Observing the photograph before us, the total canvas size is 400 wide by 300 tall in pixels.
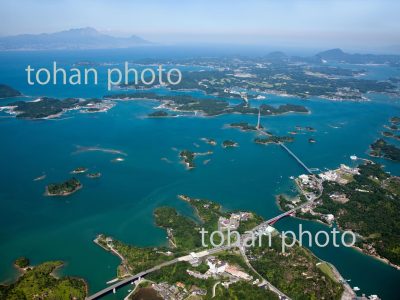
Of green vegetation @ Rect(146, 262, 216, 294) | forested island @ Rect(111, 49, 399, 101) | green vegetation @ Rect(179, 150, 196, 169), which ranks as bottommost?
green vegetation @ Rect(146, 262, 216, 294)

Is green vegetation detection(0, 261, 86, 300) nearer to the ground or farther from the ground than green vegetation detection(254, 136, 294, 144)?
nearer to the ground

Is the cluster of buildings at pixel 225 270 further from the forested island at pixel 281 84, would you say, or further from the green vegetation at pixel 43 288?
the forested island at pixel 281 84

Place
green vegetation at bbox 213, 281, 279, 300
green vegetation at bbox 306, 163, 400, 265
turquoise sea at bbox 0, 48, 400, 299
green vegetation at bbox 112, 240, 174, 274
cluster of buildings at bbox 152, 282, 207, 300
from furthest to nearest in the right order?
green vegetation at bbox 306, 163, 400, 265, turquoise sea at bbox 0, 48, 400, 299, green vegetation at bbox 112, 240, 174, 274, cluster of buildings at bbox 152, 282, 207, 300, green vegetation at bbox 213, 281, 279, 300

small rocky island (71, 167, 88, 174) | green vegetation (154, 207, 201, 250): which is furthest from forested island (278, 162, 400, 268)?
small rocky island (71, 167, 88, 174)

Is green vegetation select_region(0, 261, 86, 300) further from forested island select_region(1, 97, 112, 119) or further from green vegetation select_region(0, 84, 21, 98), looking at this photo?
green vegetation select_region(0, 84, 21, 98)

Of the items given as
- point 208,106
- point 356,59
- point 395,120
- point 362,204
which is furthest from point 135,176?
point 356,59

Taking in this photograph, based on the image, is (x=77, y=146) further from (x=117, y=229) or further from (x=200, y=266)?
(x=200, y=266)
